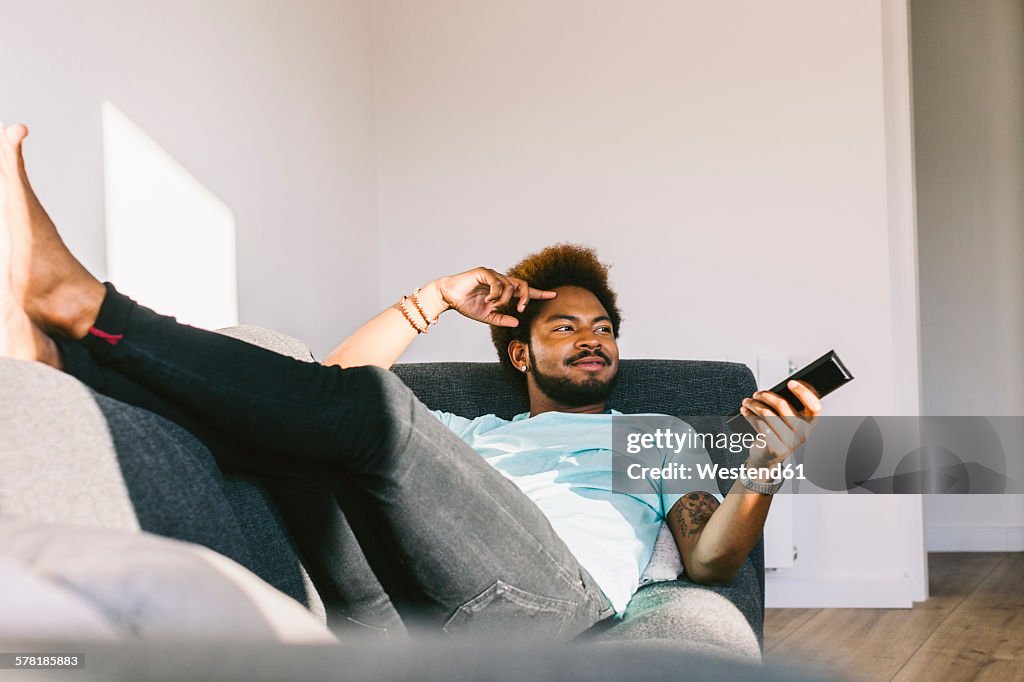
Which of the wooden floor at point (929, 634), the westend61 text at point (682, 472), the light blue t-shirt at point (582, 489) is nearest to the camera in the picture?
the light blue t-shirt at point (582, 489)

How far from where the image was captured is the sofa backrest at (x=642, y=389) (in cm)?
182

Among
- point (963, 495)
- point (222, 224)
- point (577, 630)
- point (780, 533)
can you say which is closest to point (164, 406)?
point (577, 630)

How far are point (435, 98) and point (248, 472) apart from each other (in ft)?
8.23

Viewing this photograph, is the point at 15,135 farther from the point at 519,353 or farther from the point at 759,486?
the point at 759,486

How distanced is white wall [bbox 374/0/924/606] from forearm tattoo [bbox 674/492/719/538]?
5.88ft

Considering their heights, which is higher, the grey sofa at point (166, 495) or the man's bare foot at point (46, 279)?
the man's bare foot at point (46, 279)

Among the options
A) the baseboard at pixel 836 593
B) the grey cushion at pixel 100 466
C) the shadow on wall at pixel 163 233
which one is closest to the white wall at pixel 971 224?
the baseboard at pixel 836 593

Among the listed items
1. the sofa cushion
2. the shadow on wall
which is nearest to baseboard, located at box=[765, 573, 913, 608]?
the shadow on wall

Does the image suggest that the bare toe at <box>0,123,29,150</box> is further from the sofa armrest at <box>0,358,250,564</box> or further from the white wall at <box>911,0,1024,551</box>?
the white wall at <box>911,0,1024,551</box>

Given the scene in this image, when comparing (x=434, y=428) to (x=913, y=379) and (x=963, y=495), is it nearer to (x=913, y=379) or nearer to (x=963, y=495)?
(x=913, y=379)

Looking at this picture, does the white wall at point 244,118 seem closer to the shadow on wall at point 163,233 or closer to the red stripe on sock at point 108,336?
the shadow on wall at point 163,233

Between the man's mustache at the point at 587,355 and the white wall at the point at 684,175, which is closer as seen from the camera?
the man's mustache at the point at 587,355

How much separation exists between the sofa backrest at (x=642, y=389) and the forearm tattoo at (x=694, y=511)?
0.08 meters

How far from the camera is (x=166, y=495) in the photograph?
3.53 feet
